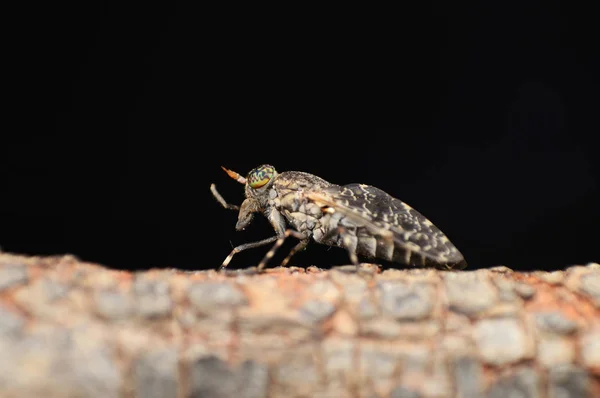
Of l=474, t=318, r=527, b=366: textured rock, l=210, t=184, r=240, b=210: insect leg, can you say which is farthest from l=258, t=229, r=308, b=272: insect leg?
l=474, t=318, r=527, b=366: textured rock

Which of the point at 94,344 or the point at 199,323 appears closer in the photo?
the point at 94,344

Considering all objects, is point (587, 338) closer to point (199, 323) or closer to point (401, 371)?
point (401, 371)

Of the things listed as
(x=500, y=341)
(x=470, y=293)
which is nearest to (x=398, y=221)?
(x=470, y=293)

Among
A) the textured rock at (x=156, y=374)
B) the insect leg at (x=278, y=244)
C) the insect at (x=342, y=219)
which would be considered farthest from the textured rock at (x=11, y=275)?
the insect at (x=342, y=219)

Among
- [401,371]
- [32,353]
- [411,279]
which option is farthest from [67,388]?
[411,279]

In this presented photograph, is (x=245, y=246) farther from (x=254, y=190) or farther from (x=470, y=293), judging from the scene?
(x=470, y=293)

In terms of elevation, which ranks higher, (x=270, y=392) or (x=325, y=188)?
(x=325, y=188)
